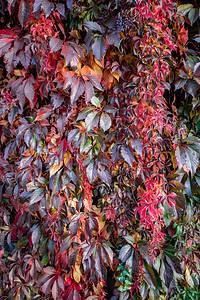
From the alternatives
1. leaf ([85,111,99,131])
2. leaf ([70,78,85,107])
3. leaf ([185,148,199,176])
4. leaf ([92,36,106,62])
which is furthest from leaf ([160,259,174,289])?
leaf ([92,36,106,62])

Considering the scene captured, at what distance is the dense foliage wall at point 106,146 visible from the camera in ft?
2.81

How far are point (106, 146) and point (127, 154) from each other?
0.13m

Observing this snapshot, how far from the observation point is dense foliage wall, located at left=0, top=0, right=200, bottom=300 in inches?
33.8

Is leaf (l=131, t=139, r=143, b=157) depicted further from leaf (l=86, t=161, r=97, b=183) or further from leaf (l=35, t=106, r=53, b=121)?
leaf (l=35, t=106, r=53, b=121)

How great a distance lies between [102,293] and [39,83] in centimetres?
97

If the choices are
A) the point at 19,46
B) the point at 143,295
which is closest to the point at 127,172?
the point at 143,295

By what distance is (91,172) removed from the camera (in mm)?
854

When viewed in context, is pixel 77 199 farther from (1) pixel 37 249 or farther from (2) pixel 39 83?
(2) pixel 39 83

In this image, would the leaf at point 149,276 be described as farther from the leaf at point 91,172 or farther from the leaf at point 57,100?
the leaf at point 57,100

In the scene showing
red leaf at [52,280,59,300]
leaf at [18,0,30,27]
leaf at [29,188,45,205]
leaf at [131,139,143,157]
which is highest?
leaf at [18,0,30,27]

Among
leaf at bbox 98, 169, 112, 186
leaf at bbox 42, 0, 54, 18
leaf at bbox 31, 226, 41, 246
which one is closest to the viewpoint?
leaf at bbox 42, 0, 54, 18

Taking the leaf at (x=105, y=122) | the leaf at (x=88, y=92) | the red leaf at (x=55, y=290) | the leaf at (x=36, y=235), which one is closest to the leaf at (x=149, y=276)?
the red leaf at (x=55, y=290)

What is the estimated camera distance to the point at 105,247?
92cm

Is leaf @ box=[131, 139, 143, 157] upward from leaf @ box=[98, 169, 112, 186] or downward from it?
upward
